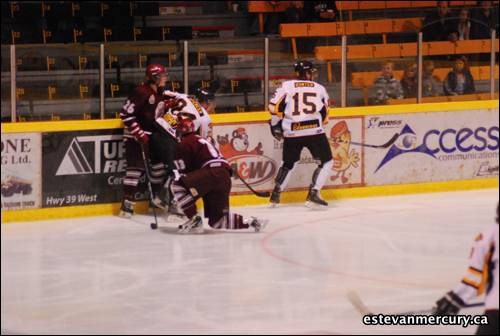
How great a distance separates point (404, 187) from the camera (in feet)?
43.3

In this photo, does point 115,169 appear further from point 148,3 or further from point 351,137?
point 148,3

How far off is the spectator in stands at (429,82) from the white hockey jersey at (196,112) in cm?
313

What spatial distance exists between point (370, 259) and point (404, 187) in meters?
3.15

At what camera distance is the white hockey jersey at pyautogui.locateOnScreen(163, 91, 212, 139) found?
10.9 metres

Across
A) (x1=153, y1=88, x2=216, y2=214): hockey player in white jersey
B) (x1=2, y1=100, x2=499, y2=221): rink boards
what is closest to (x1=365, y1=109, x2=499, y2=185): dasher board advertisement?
(x1=2, y1=100, x2=499, y2=221): rink boards

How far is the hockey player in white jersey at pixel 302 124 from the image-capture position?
12062 mm

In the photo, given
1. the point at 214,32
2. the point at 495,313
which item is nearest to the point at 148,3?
the point at 214,32

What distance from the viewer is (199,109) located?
1102 centimetres

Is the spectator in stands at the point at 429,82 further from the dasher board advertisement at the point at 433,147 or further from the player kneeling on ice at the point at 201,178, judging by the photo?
the player kneeling on ice at the point at 201,178

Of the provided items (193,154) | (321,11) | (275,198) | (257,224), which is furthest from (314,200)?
(321,11)

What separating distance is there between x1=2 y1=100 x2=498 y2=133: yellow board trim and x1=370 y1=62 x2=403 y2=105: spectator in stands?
11 cm

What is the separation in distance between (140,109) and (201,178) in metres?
1.23

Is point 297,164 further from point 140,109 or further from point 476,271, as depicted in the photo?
point 476,271

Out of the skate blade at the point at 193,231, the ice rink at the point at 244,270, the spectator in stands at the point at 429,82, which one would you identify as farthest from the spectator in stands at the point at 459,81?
the skate blade at the point at 193,231
